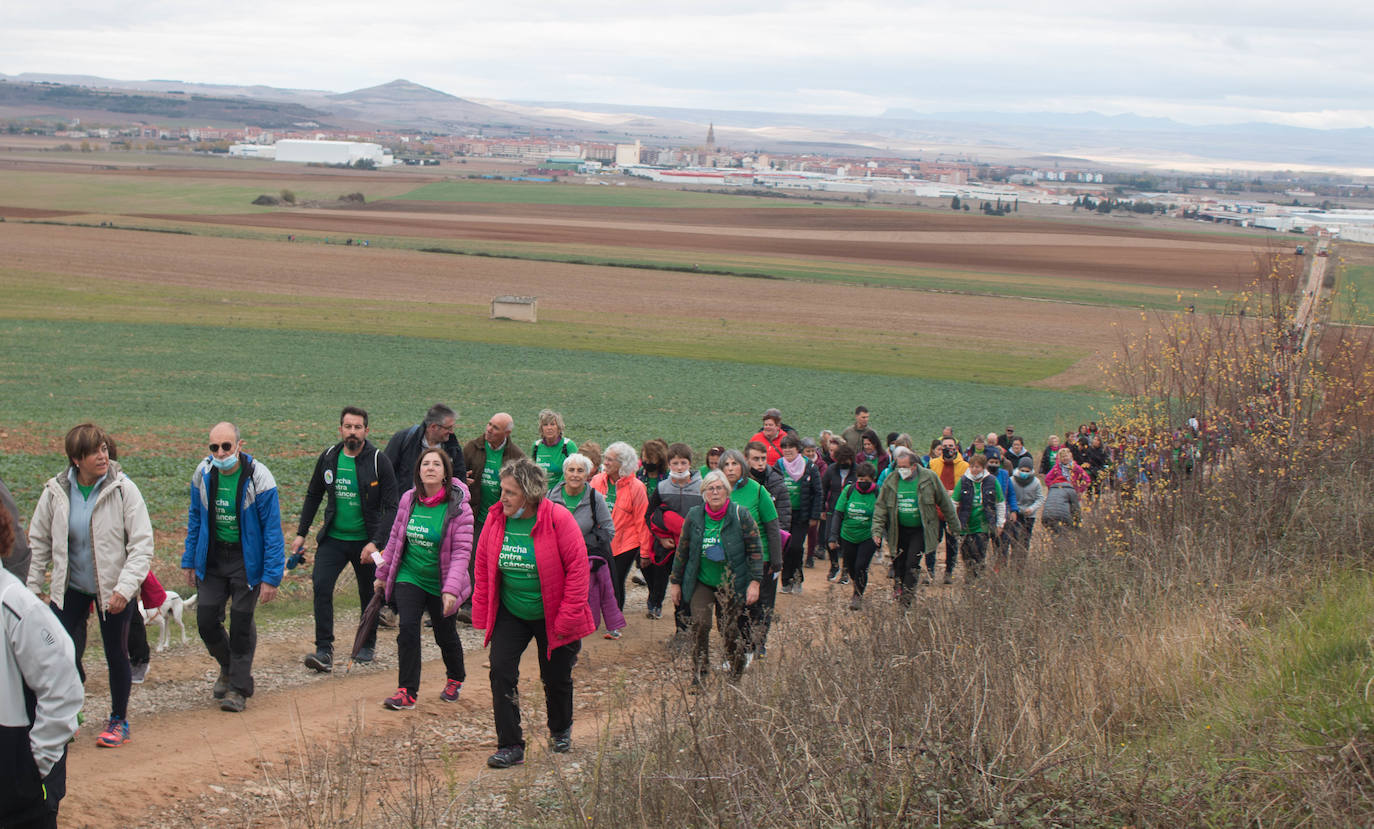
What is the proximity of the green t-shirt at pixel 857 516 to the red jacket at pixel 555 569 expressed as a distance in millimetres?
4918

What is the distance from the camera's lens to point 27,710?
431cm

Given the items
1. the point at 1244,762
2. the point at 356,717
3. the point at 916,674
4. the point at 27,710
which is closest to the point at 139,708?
the point at 356,717

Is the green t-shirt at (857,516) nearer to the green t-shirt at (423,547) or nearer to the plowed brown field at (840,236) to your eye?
the green t-shirt at (423,547)

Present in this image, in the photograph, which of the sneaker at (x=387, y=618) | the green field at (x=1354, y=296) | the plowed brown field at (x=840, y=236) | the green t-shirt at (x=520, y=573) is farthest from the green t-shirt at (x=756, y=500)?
the plowed brown field at (x=840, y=236)

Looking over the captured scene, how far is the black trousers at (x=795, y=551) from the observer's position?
39.4 ft

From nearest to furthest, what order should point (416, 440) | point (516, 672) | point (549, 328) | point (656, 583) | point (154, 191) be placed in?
point (516, 672) < point (416, 440) < point (656, 583) < point (549, 328) < point (154, 191)

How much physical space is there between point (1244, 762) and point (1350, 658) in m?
1.67

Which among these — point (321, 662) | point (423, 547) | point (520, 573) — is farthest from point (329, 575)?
point (520, 573)

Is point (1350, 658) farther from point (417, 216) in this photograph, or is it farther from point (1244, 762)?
point (417, 216)

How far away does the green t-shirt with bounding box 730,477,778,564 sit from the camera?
863 centimetres

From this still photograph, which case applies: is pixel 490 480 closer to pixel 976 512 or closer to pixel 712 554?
pixel 712 554

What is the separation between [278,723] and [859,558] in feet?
19.4

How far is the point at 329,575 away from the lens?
8.70 meters

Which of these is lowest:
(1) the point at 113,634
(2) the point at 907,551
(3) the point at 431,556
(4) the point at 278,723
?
(4) the point at 278,723
